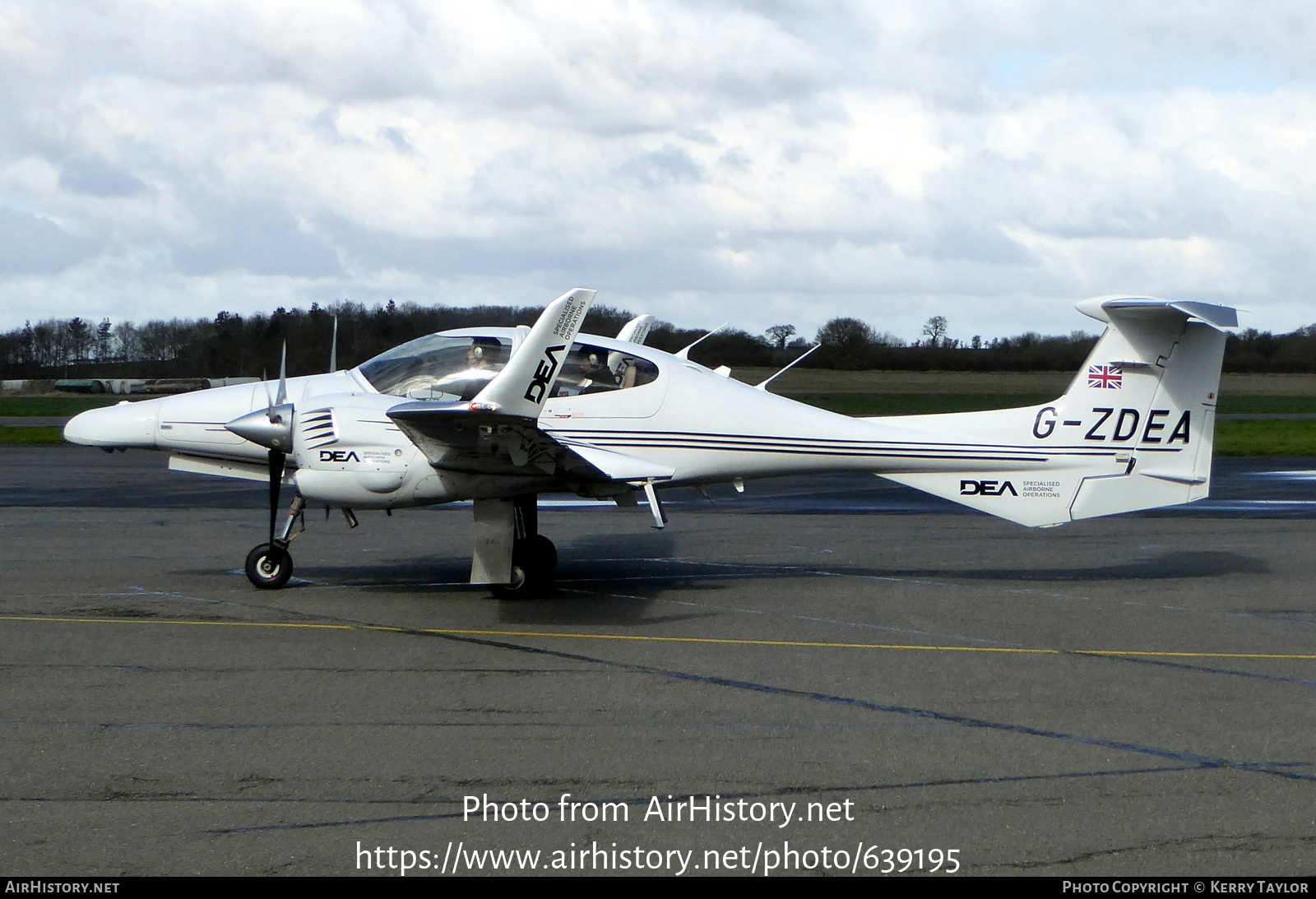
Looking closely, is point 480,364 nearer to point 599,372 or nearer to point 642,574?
point 599,372

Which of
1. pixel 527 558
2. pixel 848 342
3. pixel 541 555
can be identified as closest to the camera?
pixel 527 558

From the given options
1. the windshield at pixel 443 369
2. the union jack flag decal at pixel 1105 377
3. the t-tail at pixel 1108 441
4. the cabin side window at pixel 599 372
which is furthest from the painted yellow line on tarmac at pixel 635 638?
the union jack flag decal at pixel 1105 377

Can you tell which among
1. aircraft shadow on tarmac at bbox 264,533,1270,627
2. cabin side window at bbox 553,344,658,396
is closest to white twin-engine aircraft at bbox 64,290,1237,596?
cabin side window at bbox 553,344,658,396

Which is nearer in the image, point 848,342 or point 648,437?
point 648,437

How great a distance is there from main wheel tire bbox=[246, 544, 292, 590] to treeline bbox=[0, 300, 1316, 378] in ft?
15.1

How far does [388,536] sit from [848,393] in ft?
136

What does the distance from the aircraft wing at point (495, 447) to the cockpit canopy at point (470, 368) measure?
0.73 m

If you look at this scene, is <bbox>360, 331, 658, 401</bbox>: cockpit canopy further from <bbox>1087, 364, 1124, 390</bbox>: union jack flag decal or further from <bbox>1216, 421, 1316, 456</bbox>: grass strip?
<bbox>1216, 421, 1316, 456</bbox>: grass strip

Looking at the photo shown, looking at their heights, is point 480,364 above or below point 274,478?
above

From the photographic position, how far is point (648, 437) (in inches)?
437

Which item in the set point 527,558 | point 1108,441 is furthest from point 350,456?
point 1108,441

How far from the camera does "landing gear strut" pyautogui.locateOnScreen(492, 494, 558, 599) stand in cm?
1053

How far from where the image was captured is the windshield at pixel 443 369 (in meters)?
10.7

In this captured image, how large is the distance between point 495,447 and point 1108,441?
5983mm
